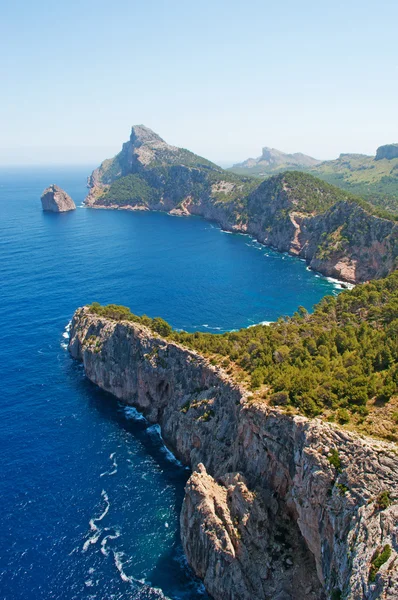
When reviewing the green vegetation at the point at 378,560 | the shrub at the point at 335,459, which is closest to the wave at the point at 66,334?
the shrub at the point at 335,459

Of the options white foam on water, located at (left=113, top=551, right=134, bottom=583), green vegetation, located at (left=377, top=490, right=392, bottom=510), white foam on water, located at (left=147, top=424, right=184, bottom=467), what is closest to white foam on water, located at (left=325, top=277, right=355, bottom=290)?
white foam on water, located at (left=147, top=424, right=184, bottom=467)

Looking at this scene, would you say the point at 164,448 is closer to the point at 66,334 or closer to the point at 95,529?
the point at 95,529

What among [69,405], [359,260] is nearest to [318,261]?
[359,260]

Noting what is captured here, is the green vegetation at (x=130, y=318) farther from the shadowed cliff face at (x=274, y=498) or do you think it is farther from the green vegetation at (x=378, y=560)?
the green vegetation at (x=378, y=560)

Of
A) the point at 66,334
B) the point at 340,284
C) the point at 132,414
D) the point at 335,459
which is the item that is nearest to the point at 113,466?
the point at 132,414

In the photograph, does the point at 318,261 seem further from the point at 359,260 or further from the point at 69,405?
the point at 69,405

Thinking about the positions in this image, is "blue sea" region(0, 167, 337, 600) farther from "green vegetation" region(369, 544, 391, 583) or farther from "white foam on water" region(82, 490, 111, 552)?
"green vegetation" region(369, 544, 391, 583)
